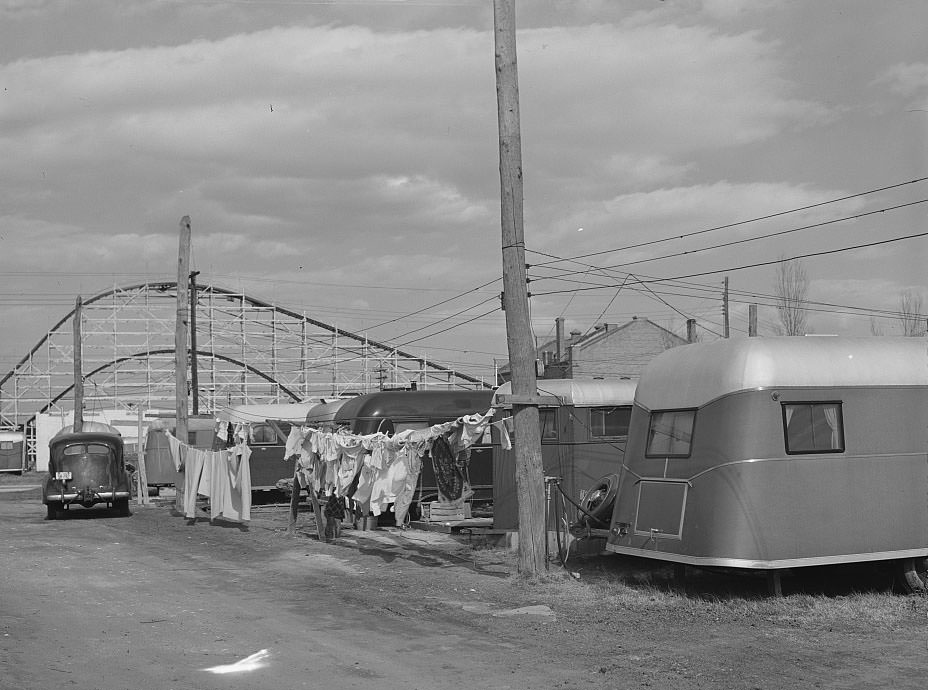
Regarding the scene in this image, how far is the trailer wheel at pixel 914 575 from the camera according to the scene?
1155 centimetres

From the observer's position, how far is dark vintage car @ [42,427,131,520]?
86.3 ft

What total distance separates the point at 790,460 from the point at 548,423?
6007mm

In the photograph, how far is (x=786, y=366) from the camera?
11453 mm

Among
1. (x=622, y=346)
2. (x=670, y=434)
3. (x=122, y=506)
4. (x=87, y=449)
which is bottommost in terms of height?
(x=122, y=506)

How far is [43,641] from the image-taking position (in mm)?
9547

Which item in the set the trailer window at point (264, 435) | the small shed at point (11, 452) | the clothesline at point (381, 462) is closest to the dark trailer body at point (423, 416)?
the clothesline at point (381, 462)

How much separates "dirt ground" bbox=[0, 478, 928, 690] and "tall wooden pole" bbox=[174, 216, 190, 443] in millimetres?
11382

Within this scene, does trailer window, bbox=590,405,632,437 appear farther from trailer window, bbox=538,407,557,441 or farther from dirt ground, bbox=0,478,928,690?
dirt ground, bbox=0,478,928,690

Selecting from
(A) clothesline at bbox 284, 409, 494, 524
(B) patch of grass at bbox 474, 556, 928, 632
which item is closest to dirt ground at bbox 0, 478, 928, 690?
(B) patch of grass at bbox 474, 556, 928, 632

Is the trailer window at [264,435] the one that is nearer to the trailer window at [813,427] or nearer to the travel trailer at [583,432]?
the travel trailer at [583,432]

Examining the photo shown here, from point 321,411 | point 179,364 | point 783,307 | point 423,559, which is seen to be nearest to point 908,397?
point 423,559

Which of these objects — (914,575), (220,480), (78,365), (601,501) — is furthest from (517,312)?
(78,365)

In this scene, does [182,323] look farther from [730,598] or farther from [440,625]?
[730,598]

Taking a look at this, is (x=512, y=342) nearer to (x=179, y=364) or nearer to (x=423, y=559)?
(x=423, y=559)
